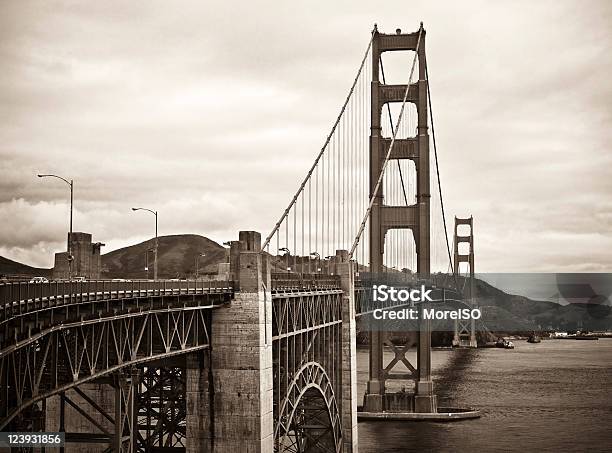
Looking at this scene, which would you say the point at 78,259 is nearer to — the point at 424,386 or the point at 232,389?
the point at 232,389

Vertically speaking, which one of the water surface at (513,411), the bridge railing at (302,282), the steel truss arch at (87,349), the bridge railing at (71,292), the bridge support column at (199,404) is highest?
the bridge railing at (302,282)

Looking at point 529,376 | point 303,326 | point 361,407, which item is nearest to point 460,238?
point 529,376

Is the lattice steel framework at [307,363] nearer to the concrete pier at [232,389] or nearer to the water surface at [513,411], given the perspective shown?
the concrete pier at [232,389]

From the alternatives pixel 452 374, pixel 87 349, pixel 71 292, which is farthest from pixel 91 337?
pixel 452 374

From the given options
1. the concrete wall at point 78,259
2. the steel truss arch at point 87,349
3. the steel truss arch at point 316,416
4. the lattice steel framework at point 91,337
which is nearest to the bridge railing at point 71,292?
the lattice steel framework at point 91,337

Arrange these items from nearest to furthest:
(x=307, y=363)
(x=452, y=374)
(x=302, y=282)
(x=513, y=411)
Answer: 1. (x=307, y=363)
2. (x=302, y=282)
3. (x=513, y=411)
4. (x=452, y=374)

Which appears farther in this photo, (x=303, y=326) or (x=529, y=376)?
(x=529, y=376)

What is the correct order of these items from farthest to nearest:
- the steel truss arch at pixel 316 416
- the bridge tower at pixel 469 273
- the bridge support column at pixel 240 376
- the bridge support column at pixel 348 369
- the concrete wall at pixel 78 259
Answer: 1. the bridge tower at pixel 469 273
2. the bridge support column at pixel 348 369
3. the steel truss arch at pixel 316 416
4. the concrete wall at pixel 78 259
5. the bridge support column at pixel 240 376

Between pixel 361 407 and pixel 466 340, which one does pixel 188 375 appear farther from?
pixel 466 340
